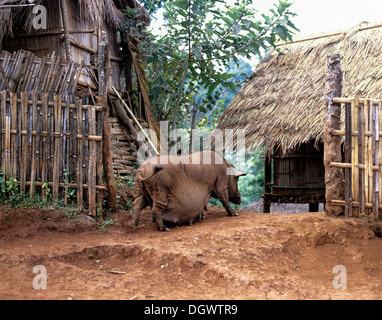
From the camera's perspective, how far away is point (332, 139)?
6594mm

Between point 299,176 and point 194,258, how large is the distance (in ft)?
20.7

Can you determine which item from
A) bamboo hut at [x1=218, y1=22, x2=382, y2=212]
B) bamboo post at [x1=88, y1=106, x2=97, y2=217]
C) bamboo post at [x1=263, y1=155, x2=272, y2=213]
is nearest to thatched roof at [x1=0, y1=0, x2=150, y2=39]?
bamboo post at [x1=88, y1=106, x2=97, y2=217]

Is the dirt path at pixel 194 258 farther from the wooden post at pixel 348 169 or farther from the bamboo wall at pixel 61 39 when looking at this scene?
the bamboo wall at pixel 61 39

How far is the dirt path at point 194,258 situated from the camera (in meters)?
4.29

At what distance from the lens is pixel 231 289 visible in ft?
14.4

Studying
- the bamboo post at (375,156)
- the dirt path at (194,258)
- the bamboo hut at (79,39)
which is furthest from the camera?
the bamboo hut at (79,39)

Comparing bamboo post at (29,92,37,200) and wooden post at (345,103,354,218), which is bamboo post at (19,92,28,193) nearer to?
bamboo post at (29,92,37,200)

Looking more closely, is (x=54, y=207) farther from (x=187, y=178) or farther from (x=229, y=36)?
(x=229, y=36)

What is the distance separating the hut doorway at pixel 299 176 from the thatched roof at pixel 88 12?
4.72 meters

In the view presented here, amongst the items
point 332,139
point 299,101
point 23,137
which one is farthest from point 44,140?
point 299,101

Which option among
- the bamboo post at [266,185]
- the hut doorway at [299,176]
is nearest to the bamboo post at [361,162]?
the hut doorway at [299,176]

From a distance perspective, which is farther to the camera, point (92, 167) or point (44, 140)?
point (44, 140)

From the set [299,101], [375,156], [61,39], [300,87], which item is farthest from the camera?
[300,87]

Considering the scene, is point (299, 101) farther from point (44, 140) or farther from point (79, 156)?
point (44, 140)
